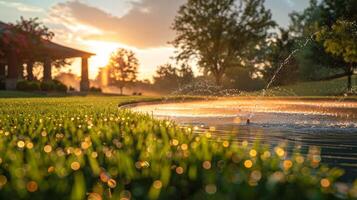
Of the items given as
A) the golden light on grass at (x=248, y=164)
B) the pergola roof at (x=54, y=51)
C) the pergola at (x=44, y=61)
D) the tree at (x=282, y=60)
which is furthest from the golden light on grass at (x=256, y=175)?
the tree at (x=282, y=60)

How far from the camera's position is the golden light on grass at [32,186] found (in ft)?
10.8

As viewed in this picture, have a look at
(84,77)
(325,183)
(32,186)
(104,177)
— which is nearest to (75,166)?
(104,177)

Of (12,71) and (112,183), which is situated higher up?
(12,71)

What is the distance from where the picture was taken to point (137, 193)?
3400mm

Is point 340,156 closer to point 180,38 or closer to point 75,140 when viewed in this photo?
point 75,140

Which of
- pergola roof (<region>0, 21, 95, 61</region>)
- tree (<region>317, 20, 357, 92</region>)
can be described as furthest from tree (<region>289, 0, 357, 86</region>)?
pergola roof (<region>0, 21, 95, 61</region>)

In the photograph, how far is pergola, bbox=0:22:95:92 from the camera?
43.0 m

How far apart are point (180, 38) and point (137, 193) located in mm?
59927

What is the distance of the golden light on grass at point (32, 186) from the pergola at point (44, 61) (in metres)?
39.6

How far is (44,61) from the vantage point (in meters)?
48.8

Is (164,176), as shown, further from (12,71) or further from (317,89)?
(317,89)

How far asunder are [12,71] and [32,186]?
41.9 meters

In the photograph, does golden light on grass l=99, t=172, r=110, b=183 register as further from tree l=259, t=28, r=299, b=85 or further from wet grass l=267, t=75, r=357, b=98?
tree l=259, t=28, r=299, b=85

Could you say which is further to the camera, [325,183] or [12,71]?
[12,71]
